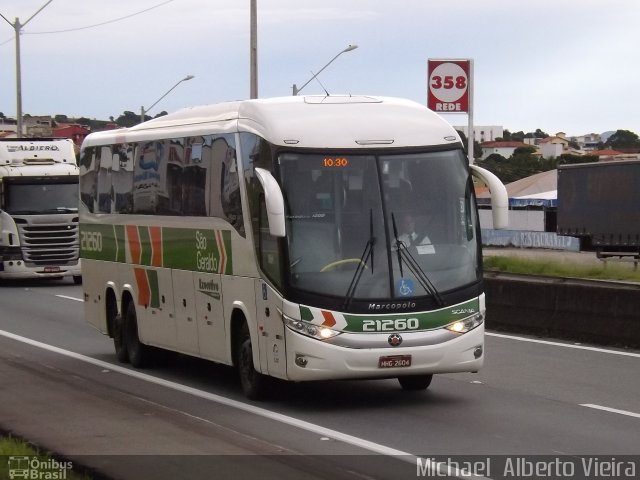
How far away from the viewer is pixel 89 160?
1977 centimetres

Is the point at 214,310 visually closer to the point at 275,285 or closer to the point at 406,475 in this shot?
the point at 275,285

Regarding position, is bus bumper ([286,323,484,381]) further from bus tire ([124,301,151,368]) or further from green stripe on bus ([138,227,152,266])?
bus tire ([124,301,151,368])

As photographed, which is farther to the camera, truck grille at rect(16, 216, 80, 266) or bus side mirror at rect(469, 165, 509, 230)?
truck grille at rect(16, 216, 80, 266)

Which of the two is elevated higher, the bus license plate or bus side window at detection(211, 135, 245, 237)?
bus side window at detection(211, 135, 245, 237)

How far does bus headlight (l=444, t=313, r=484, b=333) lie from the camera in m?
13.3

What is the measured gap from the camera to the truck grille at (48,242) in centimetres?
3547

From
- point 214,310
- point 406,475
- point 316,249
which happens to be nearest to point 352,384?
point 214,310

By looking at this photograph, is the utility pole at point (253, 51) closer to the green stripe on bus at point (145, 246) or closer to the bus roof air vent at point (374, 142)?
the green stripe on bus at point (145, 246)

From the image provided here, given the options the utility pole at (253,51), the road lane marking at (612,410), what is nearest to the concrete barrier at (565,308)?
the road lane marking at (612,410)

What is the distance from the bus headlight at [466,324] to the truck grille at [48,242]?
2361 cm

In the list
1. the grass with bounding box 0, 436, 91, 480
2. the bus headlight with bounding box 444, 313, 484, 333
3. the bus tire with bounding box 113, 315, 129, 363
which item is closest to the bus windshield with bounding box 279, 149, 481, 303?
the bus headlight with bounding box 444, 313, 484, 333

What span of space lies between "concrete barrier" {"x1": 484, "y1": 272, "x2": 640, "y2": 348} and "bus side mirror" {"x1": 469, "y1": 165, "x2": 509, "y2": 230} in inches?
212

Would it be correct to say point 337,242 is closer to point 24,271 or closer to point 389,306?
point 389,306

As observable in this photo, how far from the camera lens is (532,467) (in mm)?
10133
